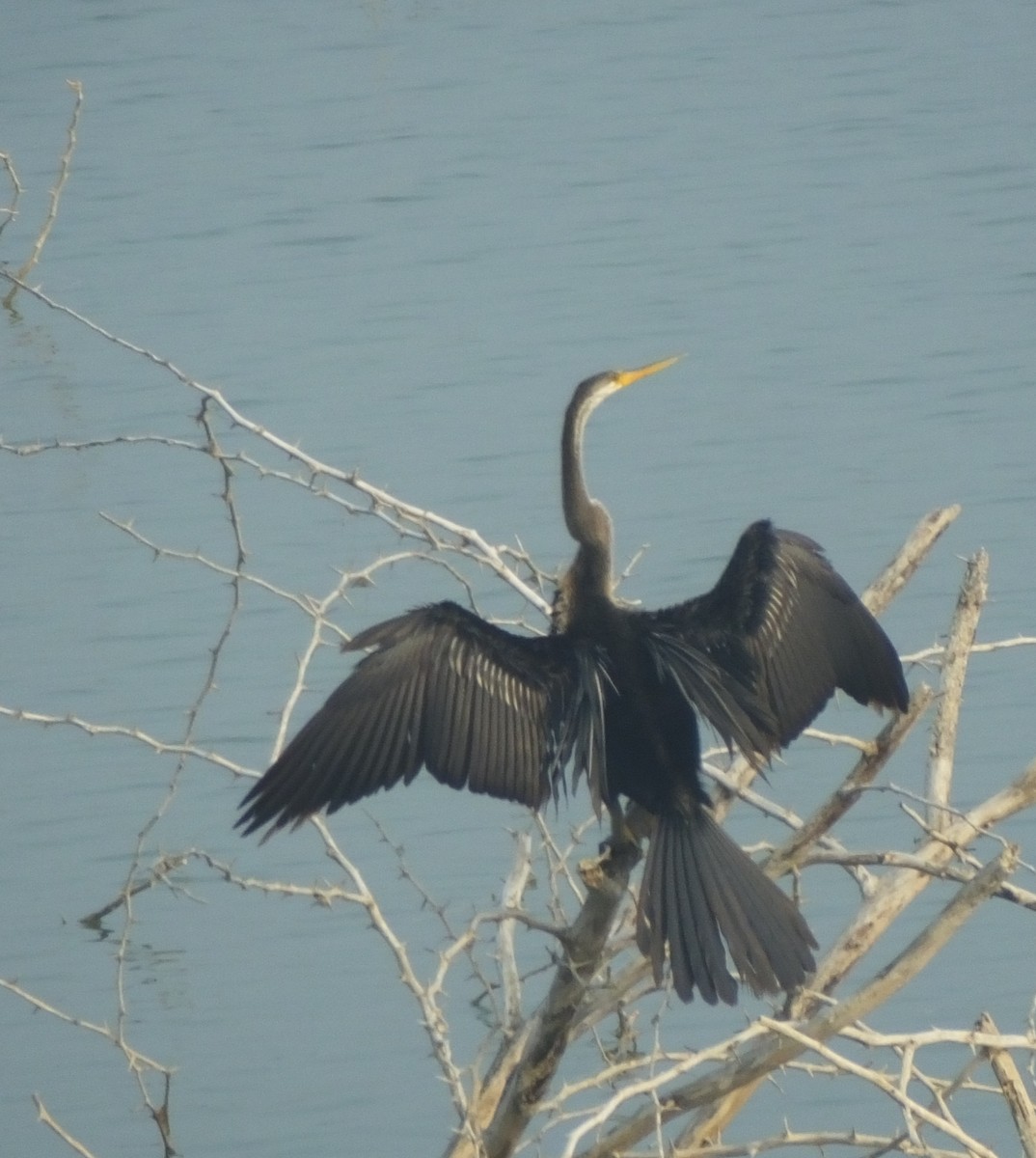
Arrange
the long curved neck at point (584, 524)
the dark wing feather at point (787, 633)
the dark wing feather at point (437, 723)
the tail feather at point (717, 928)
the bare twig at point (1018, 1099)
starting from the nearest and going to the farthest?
1. the bare twig at point (1018, 1099)
2. the tail feather at point (717, 928)
3. the dark wing feather at point (437, 723)
4. the dark wing feather at point (787, 633)
5. the long curved neck at point (584, 524)

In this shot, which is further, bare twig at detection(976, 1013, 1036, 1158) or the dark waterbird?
the dark waterbird

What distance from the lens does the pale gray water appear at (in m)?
6.17

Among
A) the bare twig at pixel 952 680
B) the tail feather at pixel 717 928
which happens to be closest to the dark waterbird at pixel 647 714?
the tail feather at pixel 717 928

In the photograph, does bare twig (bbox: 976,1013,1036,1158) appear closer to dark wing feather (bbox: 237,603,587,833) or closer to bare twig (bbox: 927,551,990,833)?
bare twig (bbox: 927,551,990,833)

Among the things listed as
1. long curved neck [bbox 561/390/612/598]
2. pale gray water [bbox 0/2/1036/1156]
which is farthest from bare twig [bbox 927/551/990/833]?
pale gray water [bbox 0/2/1036/1156]

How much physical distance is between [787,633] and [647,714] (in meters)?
0.33

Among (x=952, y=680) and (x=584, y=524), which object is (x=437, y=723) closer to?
(x=584, y=524)

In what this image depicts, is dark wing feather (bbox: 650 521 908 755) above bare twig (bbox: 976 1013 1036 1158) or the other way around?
above

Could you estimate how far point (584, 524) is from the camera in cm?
458

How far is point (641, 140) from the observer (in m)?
14.7

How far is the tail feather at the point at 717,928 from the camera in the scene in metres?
3.96

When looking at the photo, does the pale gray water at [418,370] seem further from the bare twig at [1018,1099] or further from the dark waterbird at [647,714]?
the bare twig at [1018,1099]

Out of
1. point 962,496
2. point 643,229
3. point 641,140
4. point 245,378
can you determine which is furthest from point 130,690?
point 641,140

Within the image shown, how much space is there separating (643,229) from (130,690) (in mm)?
5975
